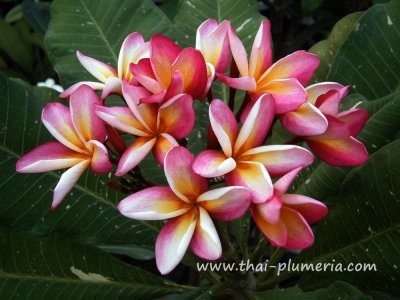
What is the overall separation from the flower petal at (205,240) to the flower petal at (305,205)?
0.24ft

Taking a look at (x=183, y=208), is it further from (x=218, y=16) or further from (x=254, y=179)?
(x=218, y=16)

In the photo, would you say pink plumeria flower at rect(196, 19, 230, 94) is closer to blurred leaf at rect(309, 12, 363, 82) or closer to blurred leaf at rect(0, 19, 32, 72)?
blurred leaf at rect(309, 12, 363, 82)

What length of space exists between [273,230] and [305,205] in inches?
1.5

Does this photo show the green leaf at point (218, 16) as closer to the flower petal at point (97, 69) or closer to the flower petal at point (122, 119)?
the flower petal at point (97, 69)

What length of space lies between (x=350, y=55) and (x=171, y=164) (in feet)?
1.53

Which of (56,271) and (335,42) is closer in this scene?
(56,271)

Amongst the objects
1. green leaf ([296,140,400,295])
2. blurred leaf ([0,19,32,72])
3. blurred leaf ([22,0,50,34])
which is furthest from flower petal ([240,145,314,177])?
blurred leaf ([0,19,32,72])

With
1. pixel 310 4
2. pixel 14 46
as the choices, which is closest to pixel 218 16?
pixel 310 4

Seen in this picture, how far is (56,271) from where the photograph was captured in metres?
0.82

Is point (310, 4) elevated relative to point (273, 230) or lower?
lower

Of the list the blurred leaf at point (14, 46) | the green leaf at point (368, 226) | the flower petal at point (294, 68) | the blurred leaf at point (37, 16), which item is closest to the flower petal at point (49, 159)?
the flower petal at point (294, 68)

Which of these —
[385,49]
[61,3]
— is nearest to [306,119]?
[385,49]

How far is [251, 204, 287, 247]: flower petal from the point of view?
22.1 inches

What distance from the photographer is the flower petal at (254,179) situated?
540 mm
